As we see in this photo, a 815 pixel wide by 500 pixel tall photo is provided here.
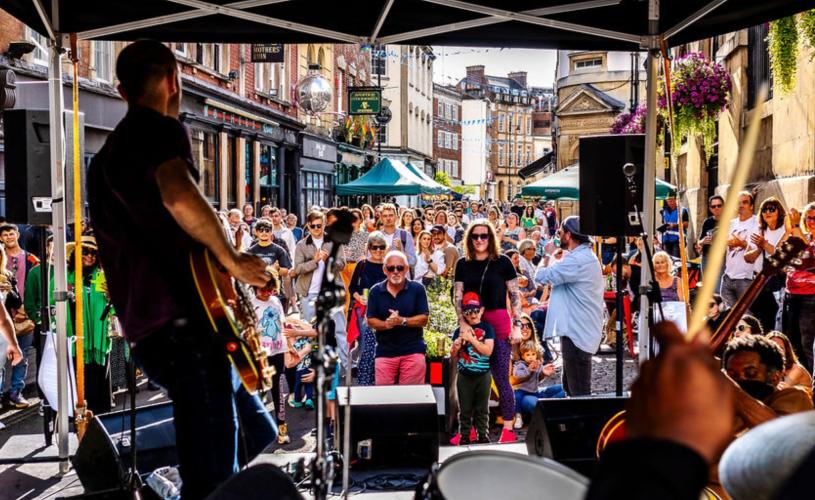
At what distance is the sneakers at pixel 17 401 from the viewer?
8.44 metres

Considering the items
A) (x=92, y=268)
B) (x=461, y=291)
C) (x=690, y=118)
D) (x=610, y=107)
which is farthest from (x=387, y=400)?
(x=610, y=107)

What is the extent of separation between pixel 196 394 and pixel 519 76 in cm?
10963

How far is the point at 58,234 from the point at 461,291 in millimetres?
3524

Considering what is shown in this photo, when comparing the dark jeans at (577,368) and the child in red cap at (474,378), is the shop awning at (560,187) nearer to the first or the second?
the dark jeans at (577,368)

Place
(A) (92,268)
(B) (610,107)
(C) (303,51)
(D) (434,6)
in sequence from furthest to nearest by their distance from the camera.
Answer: (B) (610,107)
(C) (303,51)
(A) (92,268)
(D) (434,6)

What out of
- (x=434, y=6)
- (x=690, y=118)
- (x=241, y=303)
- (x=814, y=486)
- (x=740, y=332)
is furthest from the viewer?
(x=690, y=118)

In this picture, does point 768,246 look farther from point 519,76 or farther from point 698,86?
point 519,76

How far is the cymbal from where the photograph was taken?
47.1 inches

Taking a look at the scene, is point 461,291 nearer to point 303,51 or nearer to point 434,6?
point 434,6

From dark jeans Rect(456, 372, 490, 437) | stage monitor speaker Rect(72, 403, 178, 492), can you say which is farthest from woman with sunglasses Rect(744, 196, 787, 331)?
stage monitor speaker Rect(72, 403, 178, 492)

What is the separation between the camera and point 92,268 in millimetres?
7484

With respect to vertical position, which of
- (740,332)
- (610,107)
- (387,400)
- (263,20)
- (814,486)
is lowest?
(387,400)

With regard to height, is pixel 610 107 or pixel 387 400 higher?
pixel 610 107

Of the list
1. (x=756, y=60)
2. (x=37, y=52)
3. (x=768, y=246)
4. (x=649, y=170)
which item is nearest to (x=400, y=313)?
(x=649, y=170)
